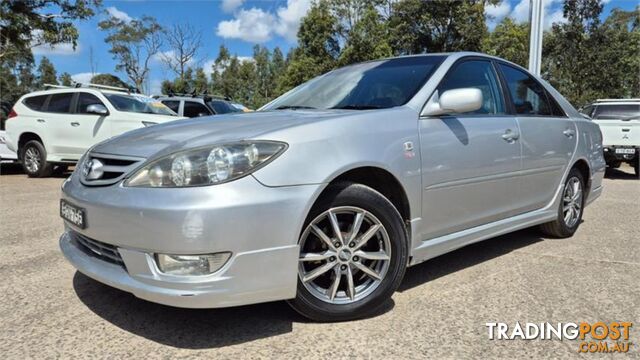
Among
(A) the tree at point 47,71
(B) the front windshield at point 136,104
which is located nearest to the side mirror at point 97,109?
(B) the front windshield at point 136,104

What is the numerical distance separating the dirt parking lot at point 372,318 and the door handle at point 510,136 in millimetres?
943

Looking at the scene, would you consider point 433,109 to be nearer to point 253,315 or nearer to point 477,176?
point 477,176

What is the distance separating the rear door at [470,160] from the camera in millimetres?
2941

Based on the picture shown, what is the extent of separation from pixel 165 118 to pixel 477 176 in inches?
284

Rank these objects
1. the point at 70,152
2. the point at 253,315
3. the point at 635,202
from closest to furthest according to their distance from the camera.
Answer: the point at 253,315, the point at 635,202, the point at 70,152

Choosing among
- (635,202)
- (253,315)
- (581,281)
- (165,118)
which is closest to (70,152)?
(165,118)

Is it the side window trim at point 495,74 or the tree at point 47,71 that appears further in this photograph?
the tree at point 47,71

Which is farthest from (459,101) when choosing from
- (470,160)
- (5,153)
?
(5,153)

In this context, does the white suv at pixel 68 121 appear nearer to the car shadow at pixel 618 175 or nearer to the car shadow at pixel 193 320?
the car shadow at pixel 193 320

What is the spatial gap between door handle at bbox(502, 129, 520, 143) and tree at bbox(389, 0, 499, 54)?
86.0 feet

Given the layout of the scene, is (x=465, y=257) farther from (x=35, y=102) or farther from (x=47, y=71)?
(x=47, y=71)

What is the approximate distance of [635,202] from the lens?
6.89m

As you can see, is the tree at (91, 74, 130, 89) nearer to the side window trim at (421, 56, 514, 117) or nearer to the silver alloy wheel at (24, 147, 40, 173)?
the silver alloy wheel at (24, 147, 40, 173)

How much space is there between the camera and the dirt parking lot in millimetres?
2332
